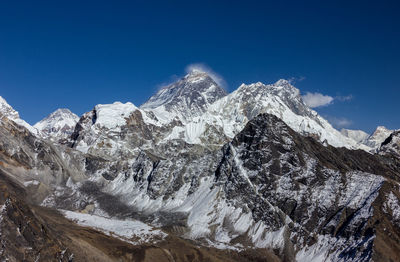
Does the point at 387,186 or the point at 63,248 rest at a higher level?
the point at 387,186

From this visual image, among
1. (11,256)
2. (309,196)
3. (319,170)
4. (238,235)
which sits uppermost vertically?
(319,170)

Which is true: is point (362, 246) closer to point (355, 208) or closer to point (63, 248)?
point (355, 208)

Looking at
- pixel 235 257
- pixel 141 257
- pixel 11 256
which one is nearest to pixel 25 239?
pixel 11 256

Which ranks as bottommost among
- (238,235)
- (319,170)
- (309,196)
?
(238,235)

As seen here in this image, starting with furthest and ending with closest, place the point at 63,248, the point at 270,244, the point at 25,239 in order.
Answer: the point at 270,244, the point at 63,248, the point at 25,239

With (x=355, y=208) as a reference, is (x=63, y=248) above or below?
below

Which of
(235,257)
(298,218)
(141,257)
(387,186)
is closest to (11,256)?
(141,257)

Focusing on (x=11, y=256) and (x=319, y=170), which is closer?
(x=11, y=256)

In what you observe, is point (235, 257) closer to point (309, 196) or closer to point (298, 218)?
point (298, 218)

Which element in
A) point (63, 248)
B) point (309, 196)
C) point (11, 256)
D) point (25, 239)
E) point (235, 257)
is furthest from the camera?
point (309, 196)
